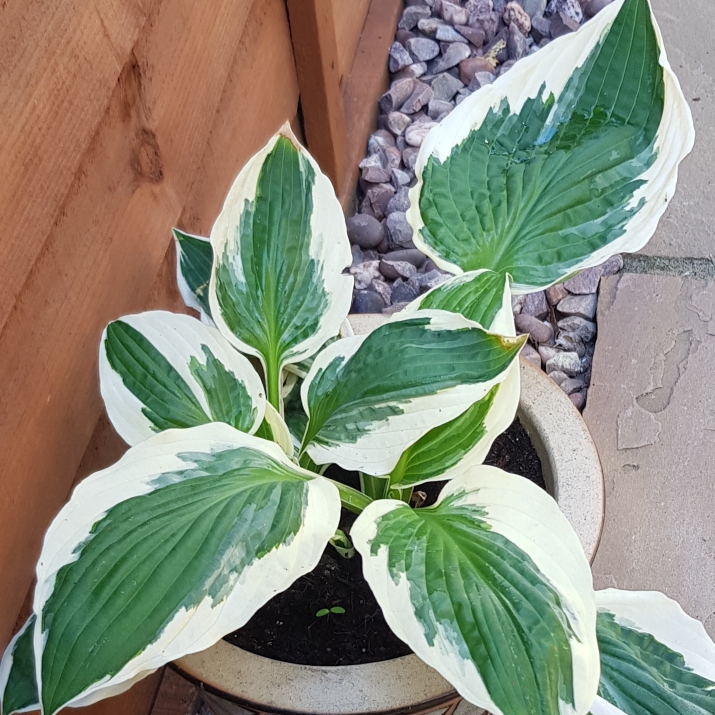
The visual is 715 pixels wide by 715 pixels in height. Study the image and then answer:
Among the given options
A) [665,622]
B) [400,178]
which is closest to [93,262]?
[665,622]

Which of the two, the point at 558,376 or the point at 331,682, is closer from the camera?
the point at 331,682

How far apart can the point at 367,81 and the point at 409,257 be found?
389mm

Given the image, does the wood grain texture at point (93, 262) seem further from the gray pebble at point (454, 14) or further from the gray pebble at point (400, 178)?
the gray pebble at point (454, 14)

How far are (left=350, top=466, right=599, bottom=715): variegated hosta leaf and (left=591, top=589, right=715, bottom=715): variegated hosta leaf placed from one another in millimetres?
140

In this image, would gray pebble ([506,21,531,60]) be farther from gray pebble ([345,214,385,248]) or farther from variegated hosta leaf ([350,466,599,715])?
variegated hosta leaf ([350,466,599,715])

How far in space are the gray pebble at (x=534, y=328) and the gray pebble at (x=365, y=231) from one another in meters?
0.29

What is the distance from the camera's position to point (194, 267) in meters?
0.72

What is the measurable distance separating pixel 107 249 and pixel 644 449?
0.85 meters

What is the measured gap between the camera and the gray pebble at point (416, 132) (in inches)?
56.1

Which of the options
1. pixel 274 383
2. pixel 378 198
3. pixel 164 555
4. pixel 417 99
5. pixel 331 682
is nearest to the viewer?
pixel 164 555

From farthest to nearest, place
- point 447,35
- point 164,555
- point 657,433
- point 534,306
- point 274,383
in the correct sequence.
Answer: point 447,35, point 534,306, point 657,433, point 274,383, point 164,555

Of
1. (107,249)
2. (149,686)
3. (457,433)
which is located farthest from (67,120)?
(149,686)

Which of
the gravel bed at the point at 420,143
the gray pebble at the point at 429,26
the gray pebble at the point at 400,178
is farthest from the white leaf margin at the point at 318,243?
the gray pebble at the point at 429,26

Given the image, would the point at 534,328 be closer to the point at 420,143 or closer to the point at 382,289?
the point at 382,289
